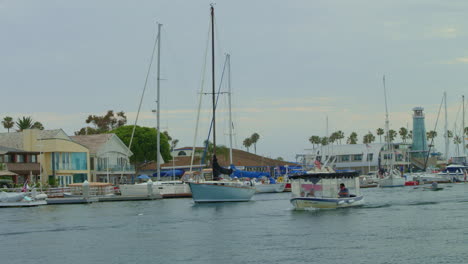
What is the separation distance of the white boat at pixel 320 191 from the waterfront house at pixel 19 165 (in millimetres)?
40929

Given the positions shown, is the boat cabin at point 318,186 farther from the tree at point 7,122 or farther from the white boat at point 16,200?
the tree at point 7,122

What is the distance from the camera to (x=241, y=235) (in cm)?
4147

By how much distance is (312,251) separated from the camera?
34.0 meters

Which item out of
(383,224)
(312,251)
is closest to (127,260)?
(312,251)

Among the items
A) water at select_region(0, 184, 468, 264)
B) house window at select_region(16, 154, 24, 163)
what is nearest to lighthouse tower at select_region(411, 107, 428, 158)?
house window at select_region(16, 154, 24, 163)

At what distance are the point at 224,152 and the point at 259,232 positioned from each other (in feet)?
268

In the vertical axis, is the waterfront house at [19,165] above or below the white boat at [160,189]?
above

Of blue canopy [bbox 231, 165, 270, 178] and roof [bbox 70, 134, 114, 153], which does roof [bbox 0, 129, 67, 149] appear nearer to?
roof [bbox 70, 134, 114, 153]

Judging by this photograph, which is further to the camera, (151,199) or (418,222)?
(151,199)

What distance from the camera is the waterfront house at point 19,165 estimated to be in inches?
3322

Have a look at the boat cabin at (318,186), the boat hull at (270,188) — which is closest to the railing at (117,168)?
the boat hull at (270,188)

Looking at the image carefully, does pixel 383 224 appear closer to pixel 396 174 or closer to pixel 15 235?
pixel 15 235

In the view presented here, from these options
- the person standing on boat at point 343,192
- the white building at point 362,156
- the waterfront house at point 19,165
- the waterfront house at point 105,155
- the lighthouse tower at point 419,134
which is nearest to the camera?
the person standing on boat at point 343,192

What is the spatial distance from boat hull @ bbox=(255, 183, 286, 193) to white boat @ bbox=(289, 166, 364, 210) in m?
42.3
